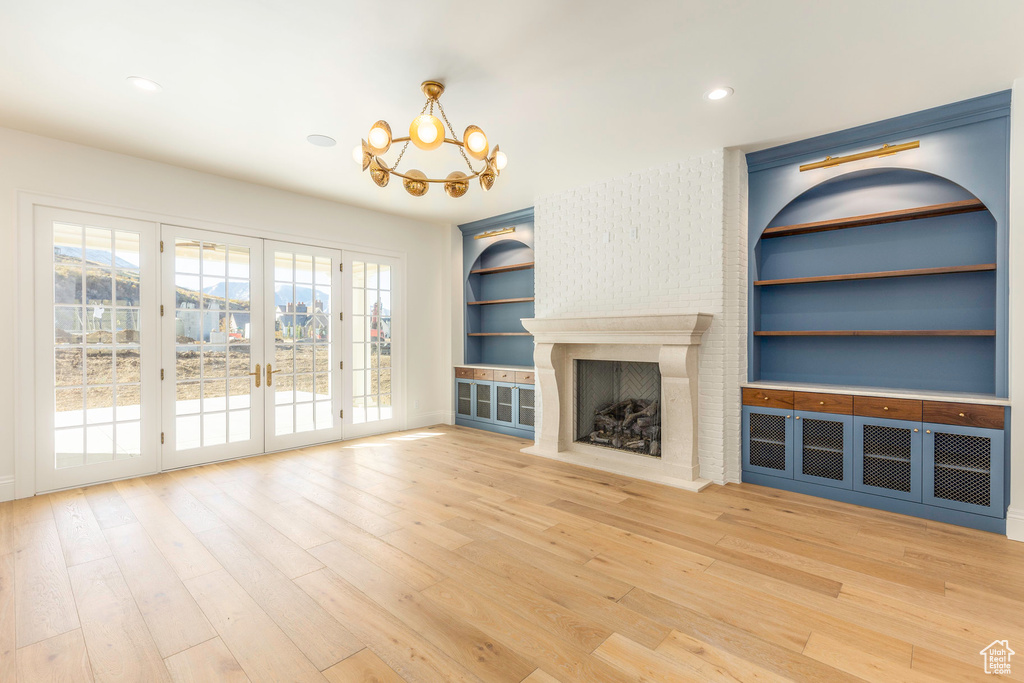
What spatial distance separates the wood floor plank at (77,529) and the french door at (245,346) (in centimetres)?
80

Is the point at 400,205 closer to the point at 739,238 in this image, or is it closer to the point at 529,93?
the point at 529,93

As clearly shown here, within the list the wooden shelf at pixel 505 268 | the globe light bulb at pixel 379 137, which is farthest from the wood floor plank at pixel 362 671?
the wooden shelf at pixel 505 268

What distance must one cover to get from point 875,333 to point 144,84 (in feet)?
17.4

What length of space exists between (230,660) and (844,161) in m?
4.86

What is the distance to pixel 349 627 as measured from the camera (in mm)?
2037

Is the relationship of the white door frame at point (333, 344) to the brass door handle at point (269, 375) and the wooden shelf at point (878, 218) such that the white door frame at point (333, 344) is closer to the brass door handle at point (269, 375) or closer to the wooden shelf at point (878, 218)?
the brass door handle at point (269, 375)

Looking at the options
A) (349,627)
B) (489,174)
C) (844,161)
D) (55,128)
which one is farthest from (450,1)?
(55,128)

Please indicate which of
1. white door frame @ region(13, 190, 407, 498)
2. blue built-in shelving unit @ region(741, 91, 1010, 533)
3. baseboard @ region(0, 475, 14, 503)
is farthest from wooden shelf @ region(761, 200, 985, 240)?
baseboard @ region(0, 475, 14, 503)

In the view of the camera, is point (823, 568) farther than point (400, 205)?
No

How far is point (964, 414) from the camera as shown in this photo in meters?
3.08

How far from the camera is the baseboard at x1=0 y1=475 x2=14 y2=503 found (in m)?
3.59

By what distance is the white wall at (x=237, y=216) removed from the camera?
3596mm

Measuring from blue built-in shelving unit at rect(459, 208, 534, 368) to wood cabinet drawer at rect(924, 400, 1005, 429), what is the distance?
3969 mm

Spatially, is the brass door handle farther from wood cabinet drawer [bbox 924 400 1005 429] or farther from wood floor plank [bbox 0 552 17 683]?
wood cabinet drawer [bbox 924 400 1005 429]
